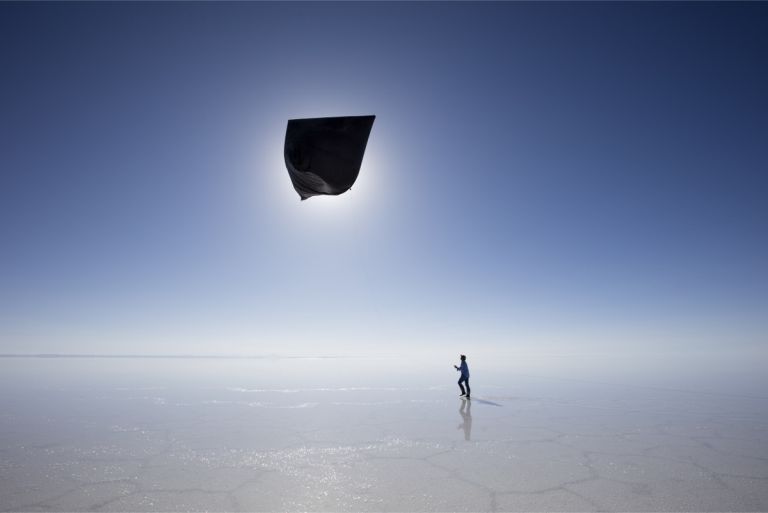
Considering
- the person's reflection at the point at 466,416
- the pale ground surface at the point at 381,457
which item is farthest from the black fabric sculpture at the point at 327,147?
the person's reflection at the point at 466,416

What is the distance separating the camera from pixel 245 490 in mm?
4301

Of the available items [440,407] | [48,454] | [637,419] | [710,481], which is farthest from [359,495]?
[637,419]

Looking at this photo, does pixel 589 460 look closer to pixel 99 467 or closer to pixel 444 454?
pixel 444 454

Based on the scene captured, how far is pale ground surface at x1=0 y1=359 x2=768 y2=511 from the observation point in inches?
160

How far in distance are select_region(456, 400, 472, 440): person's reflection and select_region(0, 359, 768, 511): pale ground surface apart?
0.21ft

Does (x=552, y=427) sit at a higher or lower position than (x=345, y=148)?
lower

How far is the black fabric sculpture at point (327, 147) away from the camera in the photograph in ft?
9.66

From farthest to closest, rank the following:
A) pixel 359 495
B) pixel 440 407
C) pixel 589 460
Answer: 1. pixel 440 407
2. pixel 589 460
3. pixel 359 495

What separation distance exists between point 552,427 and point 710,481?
3.30m

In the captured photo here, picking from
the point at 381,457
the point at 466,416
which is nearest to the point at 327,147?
the point at 381,457

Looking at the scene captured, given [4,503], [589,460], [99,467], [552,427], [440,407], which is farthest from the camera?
[440,407]

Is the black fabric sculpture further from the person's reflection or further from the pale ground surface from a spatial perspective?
the person's reflection

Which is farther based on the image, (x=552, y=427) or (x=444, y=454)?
(x=552, y=427)

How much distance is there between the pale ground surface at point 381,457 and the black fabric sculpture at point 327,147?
3.45m
